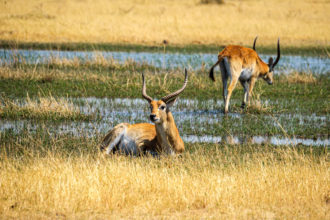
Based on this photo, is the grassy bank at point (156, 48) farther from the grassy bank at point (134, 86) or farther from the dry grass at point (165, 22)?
the grassy bank at point (134, 86)

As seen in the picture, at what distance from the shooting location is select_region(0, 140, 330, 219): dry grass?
539 centimetres

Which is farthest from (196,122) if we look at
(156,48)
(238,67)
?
(156,48)

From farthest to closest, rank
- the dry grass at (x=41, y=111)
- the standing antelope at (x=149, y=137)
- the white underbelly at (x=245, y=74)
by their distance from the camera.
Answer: the white underbelly at (x=245, y=74) → the dry grass at (x=41, y=111) → the standing antelope at (x=149, y=137)

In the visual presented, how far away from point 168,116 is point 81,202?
7.73ft

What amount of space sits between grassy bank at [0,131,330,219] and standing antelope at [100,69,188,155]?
13.8 inches

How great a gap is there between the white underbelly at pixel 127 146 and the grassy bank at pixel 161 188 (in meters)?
0.60

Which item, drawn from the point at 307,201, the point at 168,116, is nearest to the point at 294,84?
the point at 168,116

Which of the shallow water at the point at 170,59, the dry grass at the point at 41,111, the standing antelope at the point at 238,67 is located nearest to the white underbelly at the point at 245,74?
the standing antelope at the point at 238,67

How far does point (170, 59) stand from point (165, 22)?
1013 centimetres

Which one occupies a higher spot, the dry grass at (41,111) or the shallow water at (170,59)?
the shallow water at (170,59)

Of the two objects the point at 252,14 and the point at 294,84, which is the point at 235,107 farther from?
the point at 252,14

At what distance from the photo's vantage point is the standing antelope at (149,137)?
7457 mm

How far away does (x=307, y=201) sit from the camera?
19.1 feet

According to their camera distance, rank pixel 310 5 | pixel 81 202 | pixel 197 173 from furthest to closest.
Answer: pixel 310 5 < pixel 197 173 < pixel 81 202
